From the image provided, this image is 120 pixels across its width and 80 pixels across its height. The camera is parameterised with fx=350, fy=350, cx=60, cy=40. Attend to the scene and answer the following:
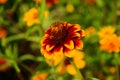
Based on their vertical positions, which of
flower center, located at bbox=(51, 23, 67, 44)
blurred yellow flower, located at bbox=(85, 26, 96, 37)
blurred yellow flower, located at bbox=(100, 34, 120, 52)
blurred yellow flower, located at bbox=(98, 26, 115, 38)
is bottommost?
flower center, located at bbox=(51, 23, 67, 44)

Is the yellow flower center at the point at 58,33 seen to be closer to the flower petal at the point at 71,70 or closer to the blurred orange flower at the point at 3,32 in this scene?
the flower petal at the point at 71,70

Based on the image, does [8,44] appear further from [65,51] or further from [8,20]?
[65,51]

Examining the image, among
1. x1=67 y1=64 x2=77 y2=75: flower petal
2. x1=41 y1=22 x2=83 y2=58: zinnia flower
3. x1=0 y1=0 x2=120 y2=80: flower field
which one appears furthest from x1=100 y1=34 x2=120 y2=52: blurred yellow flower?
x1=41 y1=22 x2=83 y2=58: zinnia flower

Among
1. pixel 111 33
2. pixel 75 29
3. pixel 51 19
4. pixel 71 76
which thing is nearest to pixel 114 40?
pixel 111 33

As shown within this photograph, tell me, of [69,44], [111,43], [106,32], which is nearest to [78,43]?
[69,44]

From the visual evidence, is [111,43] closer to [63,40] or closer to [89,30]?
[89,30]

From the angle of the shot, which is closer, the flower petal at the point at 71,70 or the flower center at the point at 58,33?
the flower center at the point at 58,33

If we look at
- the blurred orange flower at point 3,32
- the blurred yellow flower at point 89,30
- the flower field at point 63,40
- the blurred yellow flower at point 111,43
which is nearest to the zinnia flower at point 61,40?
the flower field at point 63,40

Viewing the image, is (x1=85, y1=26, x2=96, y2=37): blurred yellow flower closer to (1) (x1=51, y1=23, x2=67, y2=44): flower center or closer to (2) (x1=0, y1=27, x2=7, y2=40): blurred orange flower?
(2) (x1=0, y1=27, x2=7, y2=40): blurred orange flower
